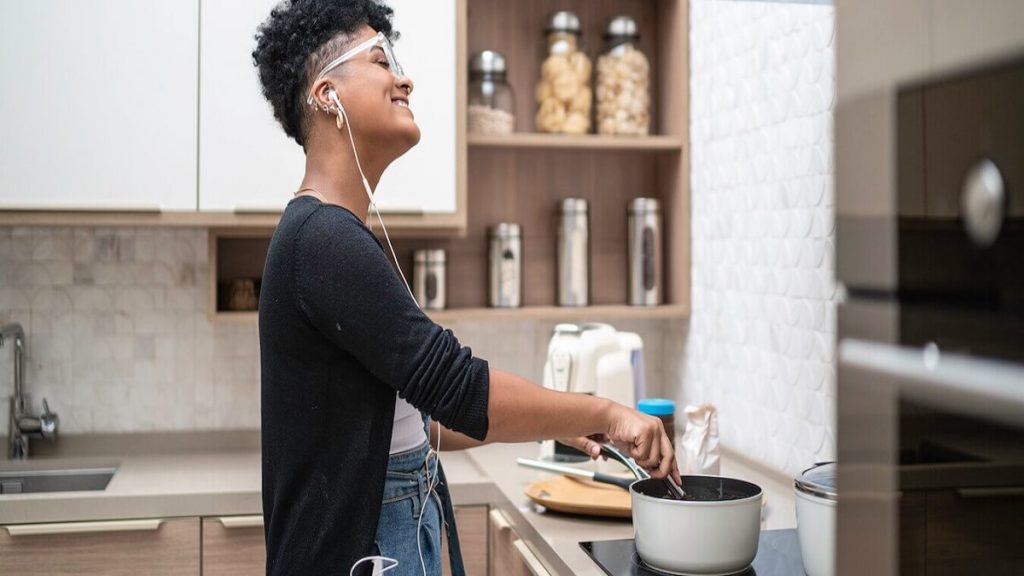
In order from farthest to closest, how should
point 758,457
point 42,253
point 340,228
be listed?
point 42,253 → point 758,457 → point 340,228

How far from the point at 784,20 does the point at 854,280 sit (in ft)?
5.72

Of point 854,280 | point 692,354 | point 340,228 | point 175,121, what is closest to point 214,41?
point 175,121

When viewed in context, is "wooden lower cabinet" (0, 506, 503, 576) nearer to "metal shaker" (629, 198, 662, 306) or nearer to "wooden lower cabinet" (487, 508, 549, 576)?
"wooden lower cabinet" (487, 508, 549, 576)

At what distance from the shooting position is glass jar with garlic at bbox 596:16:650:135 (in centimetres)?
262

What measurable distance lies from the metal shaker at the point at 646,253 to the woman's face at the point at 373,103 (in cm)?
129

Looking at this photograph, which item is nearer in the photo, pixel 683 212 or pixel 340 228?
pixel 340 228

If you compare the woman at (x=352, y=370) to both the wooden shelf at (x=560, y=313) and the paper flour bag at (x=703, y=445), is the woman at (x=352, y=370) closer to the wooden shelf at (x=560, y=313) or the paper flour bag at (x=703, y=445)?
the paper flour bag at (x=703, y=445)

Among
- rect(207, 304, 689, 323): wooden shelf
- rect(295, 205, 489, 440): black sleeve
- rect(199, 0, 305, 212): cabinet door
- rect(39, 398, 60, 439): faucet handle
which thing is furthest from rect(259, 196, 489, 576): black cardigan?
rect(39, 398, 60, 439): faucet handle

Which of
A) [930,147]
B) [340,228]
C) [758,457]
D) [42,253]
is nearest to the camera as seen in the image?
[930,147]

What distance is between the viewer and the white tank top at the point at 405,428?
1.41 meters

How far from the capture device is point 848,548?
491 millimetres

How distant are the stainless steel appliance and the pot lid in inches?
33.1

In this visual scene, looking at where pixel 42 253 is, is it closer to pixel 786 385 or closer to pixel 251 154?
pixel 251 154

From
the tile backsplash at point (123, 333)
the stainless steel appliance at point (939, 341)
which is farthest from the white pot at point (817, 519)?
the tile backsplash at point (123, 333)
